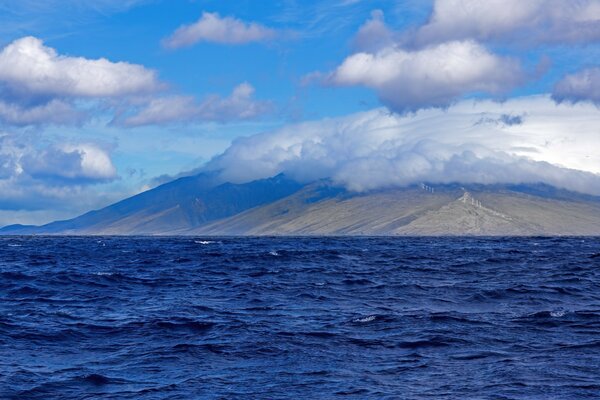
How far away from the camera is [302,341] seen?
1485 inches

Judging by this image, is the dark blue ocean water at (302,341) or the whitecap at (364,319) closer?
the dark blue ocean water at (302,341)

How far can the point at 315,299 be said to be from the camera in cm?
5725

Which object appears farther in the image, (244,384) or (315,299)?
(315,299)

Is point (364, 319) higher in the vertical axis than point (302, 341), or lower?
lower

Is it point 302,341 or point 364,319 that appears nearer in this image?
point 302,341

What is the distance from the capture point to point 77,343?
1517 inches

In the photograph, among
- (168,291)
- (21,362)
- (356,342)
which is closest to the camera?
(21,362)

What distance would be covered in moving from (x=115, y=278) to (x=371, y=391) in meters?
56.3

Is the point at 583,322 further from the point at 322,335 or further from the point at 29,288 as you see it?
the point at 29,288

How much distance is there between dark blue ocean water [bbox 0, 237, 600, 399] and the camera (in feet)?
93.0

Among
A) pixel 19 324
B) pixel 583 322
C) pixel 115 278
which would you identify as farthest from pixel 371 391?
pixel 115 278

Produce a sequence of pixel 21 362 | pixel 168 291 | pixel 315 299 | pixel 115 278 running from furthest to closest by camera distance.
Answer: pixel 115 278
pixel 168 291
pixel 315 299
pixel 21 362

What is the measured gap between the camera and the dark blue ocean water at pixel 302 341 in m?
28.4

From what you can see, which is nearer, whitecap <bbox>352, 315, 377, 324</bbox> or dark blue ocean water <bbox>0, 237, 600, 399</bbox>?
dark blue ocean water <bbox>0, 237, 600, 399</bbox>
